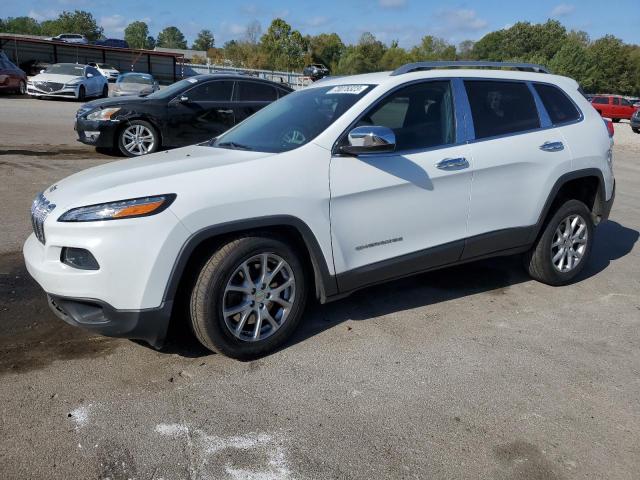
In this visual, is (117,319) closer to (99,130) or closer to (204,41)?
(99,130)

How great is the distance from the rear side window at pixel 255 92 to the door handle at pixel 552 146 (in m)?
7.21

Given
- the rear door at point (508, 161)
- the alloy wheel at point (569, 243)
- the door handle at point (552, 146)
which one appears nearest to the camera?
the rear door at point (508, 161)

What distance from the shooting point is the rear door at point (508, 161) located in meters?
4.52

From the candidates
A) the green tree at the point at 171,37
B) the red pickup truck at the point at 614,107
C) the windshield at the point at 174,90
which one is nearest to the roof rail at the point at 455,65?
the windshield at the point at 174,90

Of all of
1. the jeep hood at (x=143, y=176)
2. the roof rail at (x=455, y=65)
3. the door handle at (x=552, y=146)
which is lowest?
the jeep hood at (x=143, y=176)

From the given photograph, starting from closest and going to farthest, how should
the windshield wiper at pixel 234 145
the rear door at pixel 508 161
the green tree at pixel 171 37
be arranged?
1. the windshield wiper at pixel 234 145
2. the rear door at pixel 508 161
3. the green tree at pixel 171 37

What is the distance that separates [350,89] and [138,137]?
7267mm

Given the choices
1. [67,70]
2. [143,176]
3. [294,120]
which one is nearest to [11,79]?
[67,70]

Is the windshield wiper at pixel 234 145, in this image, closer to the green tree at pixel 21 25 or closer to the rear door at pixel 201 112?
the rear door at pixel 201 112

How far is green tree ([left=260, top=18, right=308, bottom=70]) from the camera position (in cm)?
6612

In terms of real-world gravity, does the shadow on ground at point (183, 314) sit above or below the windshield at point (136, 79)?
below

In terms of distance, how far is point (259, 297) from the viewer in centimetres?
365

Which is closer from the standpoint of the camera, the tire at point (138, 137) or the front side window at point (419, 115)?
the front side window at point (419, 115)

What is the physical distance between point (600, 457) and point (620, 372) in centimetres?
102
